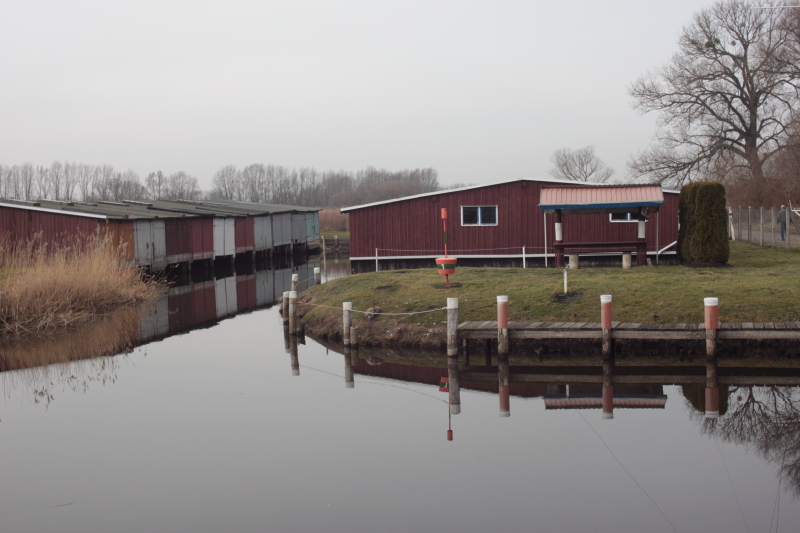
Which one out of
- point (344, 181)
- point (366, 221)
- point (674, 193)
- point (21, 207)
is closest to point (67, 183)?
point (344, 181)

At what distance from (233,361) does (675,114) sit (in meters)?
34.2

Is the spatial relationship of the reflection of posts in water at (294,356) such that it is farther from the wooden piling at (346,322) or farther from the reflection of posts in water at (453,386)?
the reflection of posts in water at (453,386)

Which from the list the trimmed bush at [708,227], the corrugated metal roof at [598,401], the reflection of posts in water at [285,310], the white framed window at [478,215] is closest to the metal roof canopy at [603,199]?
the trimmed bush at [708,227]

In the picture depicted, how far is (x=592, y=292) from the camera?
1634 cm

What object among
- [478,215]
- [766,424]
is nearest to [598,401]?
[766,424]

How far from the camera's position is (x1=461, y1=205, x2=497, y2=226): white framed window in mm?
28422

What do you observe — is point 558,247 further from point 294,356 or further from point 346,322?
point 294,356

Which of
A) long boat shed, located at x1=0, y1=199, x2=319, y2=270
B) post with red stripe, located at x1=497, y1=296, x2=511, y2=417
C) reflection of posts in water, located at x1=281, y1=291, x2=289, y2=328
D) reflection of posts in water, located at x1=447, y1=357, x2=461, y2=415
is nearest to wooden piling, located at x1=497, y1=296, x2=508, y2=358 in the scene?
post with red stripe, located at x1=497, y1=296, x2=511, y2=417

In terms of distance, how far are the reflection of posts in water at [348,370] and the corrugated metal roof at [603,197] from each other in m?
9.03

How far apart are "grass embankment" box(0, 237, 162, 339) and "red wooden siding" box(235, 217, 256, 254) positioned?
65.2 ft

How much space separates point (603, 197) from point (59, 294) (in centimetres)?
1467

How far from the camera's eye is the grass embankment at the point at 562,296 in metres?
14.8

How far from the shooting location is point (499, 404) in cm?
1178

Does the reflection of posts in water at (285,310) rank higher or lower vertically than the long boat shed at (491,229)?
lower
